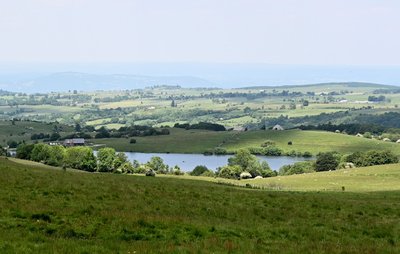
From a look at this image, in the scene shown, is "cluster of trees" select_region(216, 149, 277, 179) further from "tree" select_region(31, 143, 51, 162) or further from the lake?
"tree" select_region(31, 143, 51, 162)

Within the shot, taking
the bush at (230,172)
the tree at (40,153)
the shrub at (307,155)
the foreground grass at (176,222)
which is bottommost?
the shrub at (307,155)

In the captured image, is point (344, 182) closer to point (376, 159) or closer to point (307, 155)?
point (376, 159)

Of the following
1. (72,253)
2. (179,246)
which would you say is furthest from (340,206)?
(72,253)

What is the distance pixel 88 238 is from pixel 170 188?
17.5m

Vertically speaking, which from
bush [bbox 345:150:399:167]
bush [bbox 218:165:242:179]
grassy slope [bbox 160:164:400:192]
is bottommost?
bush [bbox 218:165:242:179]

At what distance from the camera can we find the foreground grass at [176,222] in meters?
17.2

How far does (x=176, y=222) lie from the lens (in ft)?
69.9

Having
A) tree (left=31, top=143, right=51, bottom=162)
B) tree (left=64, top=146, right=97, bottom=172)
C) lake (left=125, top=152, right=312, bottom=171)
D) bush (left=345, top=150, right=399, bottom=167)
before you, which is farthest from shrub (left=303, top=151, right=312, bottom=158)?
tree (left=31, top=143, right=51, bottom=162)

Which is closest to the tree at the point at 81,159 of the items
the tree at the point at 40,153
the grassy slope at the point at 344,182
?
the tree at the point at 40,153

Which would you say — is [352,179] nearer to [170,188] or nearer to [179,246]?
[170,188]

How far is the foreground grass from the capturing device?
56.5ft

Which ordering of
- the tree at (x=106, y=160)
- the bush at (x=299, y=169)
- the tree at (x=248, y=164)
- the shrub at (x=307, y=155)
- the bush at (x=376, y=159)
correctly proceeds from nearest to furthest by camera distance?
the tree at (x=106, y=160)
the bush at (x=376, y=159)
the bush at (x=299, y=169)
the tree at (x=248, y=164)
the shrub at (x=307, y=155)

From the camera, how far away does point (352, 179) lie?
6272 centimetres

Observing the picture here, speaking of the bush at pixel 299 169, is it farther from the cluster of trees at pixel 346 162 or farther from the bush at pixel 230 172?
the bush at pixel 230 172
